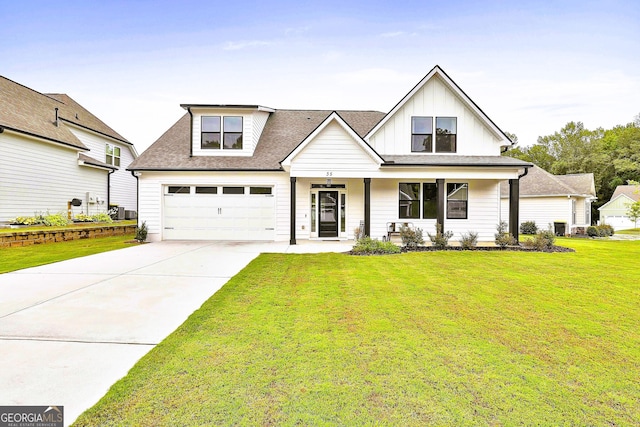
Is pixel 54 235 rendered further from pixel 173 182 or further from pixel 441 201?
pixel 441 201

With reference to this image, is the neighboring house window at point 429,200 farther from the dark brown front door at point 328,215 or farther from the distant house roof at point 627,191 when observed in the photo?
the distant house roof at point 627,191

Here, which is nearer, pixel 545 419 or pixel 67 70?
pixel 545 419

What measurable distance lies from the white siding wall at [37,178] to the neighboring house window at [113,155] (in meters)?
3.59

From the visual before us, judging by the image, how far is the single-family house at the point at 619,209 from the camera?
37781 mm

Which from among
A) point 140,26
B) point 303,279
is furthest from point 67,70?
point 303,279

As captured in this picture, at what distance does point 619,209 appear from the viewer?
131 feet

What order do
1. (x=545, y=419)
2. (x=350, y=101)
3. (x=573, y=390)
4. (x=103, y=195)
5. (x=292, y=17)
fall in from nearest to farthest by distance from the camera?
(x=545, y=419) → (x=573, y=390) → (x=292, y=17) → (x=103, y=195) → (x=350, y=101)

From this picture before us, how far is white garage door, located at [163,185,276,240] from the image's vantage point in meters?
14.7

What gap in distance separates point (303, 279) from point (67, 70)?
2616 centimetres

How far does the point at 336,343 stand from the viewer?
12.1ft

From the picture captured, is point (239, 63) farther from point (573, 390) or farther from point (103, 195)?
point (573, 390)

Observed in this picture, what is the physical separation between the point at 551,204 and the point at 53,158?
99.0 ft

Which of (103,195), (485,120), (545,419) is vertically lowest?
(545,419)

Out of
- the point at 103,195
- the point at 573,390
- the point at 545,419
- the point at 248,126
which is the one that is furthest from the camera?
the point at 103,195
